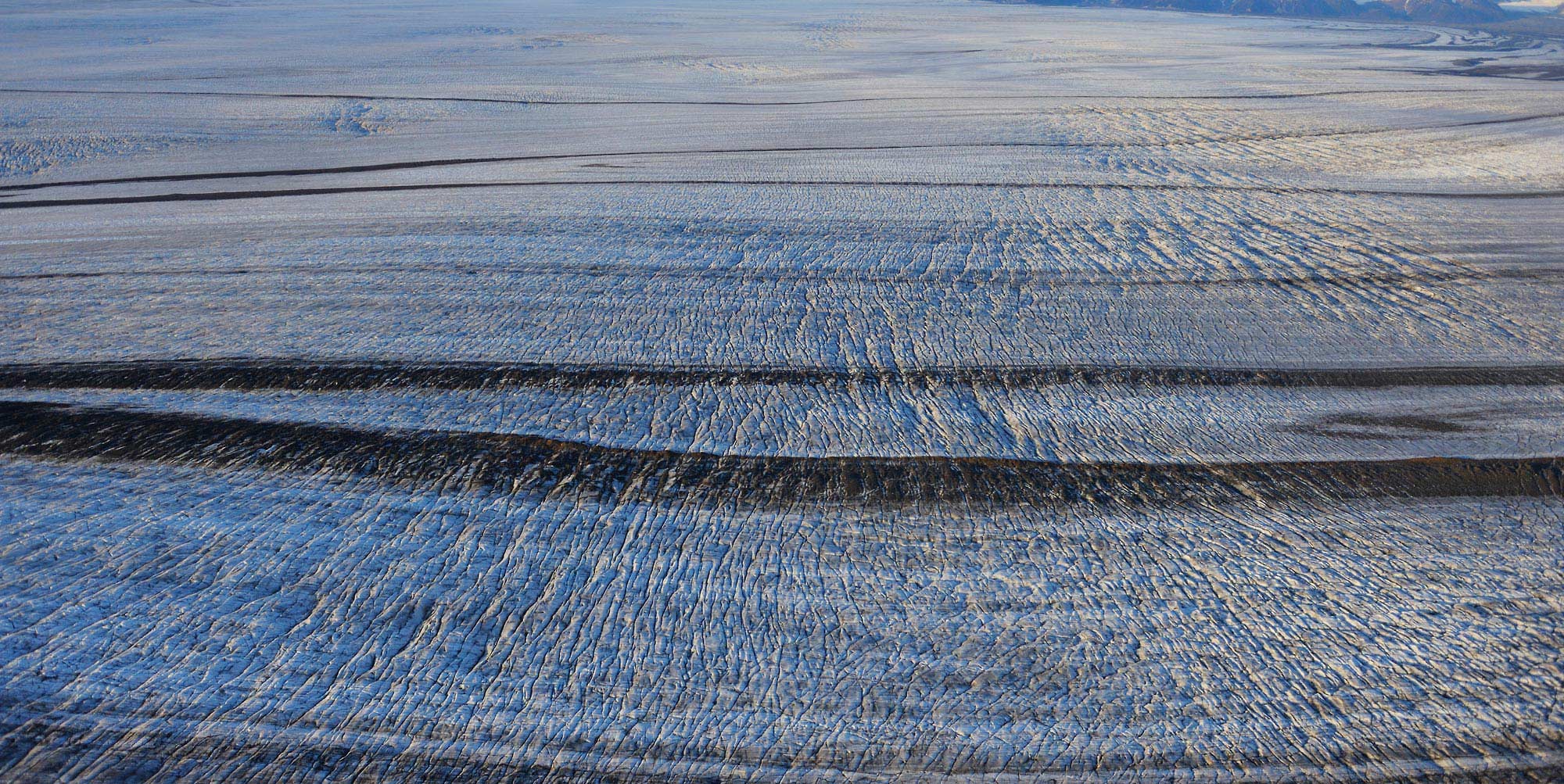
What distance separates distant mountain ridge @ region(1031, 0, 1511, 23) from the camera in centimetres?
1883

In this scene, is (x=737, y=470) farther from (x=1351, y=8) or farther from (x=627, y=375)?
(x=1351, y=8)

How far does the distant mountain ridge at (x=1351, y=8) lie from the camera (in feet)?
61.8

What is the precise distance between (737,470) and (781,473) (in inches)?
2.9

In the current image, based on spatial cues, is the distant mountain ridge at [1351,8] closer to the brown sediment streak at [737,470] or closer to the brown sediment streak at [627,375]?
the brown sediment streak at [627,375]

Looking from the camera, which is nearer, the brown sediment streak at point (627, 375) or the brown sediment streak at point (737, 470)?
the brown sediment streak at point (737, 470)

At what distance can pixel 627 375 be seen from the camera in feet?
6.88

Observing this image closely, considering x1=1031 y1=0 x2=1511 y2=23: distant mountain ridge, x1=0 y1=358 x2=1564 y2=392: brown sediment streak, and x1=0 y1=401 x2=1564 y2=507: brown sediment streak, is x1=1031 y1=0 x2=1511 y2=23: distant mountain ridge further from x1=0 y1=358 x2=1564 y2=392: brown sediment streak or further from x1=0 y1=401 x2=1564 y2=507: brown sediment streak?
x1=0 y1=401 x2=1564 y2=507: brown sediment streak

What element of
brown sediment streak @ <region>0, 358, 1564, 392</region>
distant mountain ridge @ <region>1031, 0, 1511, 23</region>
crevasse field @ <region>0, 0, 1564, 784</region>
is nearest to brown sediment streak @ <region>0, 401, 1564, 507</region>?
crevasse field @ <region>0, 0, 1564, 784</region>

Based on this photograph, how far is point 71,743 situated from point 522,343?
1.22m

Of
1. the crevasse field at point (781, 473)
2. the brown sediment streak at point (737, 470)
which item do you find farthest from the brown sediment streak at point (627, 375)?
the brown sediment streak at point (737, 470)

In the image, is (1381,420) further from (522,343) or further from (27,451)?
(27,451)

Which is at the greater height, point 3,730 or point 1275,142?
point 1275,142

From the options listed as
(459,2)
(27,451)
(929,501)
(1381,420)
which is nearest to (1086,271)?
(1381,420)

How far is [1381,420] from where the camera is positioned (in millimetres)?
1933
